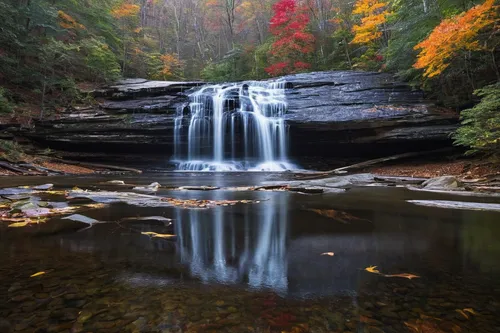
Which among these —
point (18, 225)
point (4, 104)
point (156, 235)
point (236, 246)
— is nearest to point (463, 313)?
point (236, 246)

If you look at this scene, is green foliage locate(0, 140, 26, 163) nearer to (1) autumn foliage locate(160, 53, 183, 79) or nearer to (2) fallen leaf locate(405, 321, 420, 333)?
(2) fallen leaf locate(405, 321, 420, 333)

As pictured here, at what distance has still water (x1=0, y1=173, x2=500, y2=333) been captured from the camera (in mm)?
1464

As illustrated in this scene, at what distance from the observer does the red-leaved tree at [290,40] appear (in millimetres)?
25297

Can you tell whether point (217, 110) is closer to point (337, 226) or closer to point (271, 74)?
point (271, 74)

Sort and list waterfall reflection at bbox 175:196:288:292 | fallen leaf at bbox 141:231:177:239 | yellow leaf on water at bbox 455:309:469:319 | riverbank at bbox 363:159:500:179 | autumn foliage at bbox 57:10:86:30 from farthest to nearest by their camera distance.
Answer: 1. autumn foliage at bbox 57:10:86:30
2. riverbank at bbox 363:159:500:179
3. fallen leaf at bbox 141:231:177:239
4. waterfall reflection at bbox 175:196:288:292
5. yellow leaf on water at bbox 455:309:469:319

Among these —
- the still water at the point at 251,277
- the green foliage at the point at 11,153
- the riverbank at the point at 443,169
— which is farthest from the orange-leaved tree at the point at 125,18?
the still water at the point at 251,277

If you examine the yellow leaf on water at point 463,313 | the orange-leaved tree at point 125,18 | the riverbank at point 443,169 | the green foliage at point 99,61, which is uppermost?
the orange-leaved tree at point 125,18

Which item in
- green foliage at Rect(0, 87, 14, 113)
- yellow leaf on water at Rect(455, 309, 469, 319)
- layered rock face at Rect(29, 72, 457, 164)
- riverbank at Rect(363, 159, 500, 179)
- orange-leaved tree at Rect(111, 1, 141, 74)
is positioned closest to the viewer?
yellow leaf on water at Rect(455, 309, 469, 319)

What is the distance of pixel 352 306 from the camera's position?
63.9 inches

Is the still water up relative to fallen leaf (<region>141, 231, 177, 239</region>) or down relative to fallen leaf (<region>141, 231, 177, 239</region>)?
down

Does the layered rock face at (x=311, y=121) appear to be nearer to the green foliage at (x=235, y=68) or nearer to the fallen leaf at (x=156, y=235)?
the green foliage at (x=235, y=68)

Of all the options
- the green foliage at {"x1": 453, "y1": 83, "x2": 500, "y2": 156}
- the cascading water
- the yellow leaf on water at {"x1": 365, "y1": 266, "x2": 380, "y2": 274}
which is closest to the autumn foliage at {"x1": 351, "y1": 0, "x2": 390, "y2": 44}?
the cascading water

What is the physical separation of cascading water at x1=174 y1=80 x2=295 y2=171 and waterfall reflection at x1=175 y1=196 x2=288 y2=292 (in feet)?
43.2

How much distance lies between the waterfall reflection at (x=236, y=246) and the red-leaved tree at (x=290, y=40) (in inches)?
929
